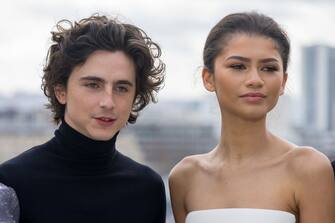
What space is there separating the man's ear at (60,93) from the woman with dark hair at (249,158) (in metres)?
0.72

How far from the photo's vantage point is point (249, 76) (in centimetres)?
467

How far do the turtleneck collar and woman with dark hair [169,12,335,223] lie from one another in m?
0.53

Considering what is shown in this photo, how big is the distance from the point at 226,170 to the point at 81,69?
92 centimetres

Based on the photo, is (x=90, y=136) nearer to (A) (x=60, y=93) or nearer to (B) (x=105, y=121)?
(B) (x=105, y=121)

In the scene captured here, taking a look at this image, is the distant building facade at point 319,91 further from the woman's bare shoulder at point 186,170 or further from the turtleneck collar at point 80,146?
the turtleneck collar at point 80,146

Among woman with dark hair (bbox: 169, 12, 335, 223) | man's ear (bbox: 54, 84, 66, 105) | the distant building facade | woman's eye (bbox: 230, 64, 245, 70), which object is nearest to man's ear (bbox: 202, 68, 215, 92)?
woman with dark hair (bbox: 169, 12, 335, 223)

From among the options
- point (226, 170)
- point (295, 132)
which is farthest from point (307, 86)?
point (226, 170)

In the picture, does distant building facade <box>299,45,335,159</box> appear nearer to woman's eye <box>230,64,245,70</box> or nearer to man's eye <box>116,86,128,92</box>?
woman's eye <box>230,64,245,70</box>

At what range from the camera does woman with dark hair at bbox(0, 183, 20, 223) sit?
413 centimetres

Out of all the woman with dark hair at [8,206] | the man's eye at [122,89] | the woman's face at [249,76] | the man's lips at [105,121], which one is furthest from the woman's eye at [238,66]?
the woman with dark hair at [8,206]

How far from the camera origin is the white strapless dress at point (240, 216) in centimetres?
463

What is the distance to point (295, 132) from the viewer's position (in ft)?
373

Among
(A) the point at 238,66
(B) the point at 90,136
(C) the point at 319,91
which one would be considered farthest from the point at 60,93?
(C) the point at 319,91

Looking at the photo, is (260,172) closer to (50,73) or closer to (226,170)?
(226,170)
